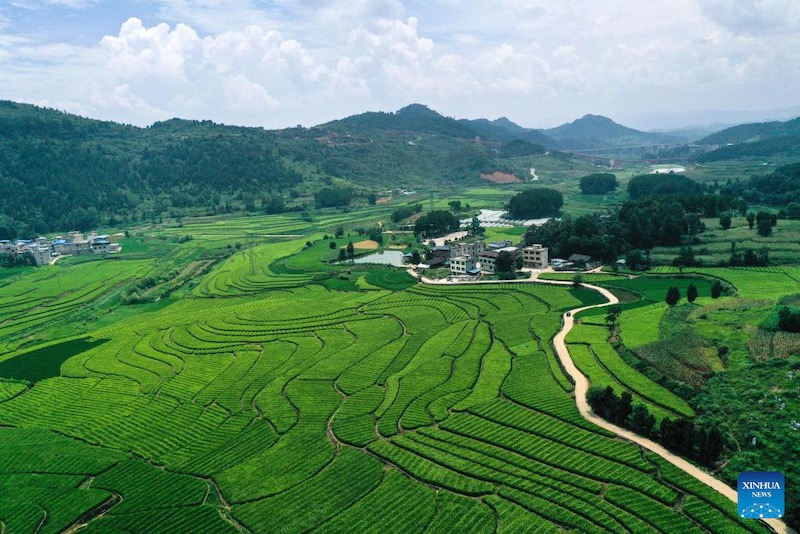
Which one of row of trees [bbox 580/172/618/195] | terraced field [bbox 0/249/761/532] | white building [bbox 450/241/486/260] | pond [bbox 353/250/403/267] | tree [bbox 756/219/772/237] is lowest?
terraced field [bbox 0/249/761/532]

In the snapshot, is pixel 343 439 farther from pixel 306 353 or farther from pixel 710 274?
pixel 710 274

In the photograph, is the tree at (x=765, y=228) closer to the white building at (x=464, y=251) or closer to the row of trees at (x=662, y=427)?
the white building at (x=464, y=251)

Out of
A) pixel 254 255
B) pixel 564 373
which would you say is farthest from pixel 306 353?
pixel 254 255

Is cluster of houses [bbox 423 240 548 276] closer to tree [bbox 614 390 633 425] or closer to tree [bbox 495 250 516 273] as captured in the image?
tree [bbox 495 250 516 273]

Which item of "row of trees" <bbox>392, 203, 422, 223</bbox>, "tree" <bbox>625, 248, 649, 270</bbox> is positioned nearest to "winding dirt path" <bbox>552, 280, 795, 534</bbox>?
"tree" <bbox>625, 248, 649, 270</bbox>

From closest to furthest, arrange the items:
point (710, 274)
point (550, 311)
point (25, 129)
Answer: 1. point (550, 311)
2. point (710, 274)
3. point (25, 129)
